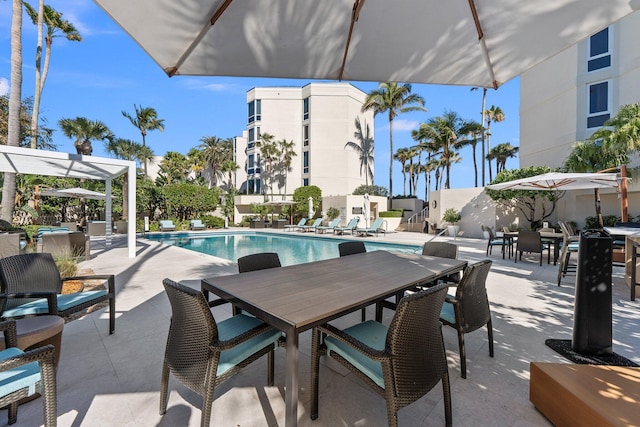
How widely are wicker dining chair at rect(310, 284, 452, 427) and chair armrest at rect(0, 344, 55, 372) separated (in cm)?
→ 145

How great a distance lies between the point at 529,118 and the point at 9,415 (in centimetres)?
2083

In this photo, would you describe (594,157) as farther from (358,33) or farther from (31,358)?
(31,358)

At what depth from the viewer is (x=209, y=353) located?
1524mm

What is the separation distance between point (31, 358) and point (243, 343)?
1.05m

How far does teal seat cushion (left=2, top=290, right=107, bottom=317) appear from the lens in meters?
2.39

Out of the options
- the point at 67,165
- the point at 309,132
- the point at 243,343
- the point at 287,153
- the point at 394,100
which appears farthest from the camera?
the point at 287,153

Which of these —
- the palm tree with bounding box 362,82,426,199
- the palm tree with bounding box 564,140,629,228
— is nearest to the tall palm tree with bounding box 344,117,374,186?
the palm tree with bounding box 362,82,426,199

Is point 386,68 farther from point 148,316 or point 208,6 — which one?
point 148,316

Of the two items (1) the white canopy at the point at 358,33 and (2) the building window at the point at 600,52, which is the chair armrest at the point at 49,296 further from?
(2) the building window at the point at 600,52

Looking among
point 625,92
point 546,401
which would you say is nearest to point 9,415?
point 546,401

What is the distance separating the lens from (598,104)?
12.4 meters

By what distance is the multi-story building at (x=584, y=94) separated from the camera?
454 inches

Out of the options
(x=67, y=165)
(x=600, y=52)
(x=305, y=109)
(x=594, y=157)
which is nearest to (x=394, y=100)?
(x=305, y=109)

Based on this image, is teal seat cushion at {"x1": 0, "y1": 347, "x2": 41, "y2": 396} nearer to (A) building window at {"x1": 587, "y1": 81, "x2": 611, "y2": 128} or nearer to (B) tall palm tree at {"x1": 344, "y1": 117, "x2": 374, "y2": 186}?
(A) building window at {"x1": 587, "y1": 81, "x2": 611, "y2": 128}
